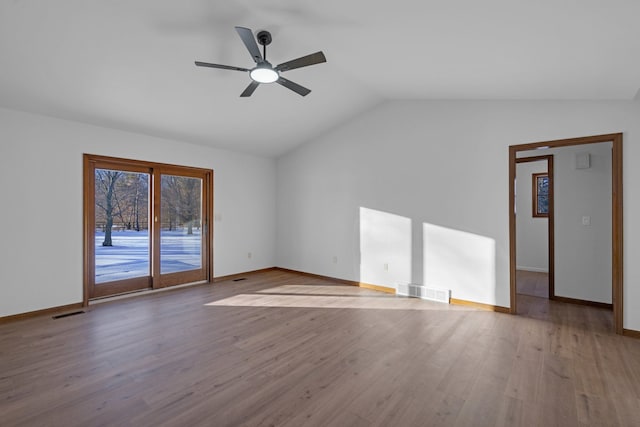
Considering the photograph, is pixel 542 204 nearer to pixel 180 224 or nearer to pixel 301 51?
pixel 301 51

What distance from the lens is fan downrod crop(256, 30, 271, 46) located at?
295cm

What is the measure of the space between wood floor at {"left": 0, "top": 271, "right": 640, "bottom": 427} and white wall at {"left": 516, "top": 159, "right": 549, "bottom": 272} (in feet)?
9.00

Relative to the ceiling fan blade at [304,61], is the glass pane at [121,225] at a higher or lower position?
lower

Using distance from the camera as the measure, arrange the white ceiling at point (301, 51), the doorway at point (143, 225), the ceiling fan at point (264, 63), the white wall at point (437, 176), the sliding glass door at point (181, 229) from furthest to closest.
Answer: the sliding glass door at point (181, 229) → the doorway at point (143, 225) → the white wall at point (437, 176) → the ceiling fan at point (264, 63) → the white ceiling at point (301, 51)

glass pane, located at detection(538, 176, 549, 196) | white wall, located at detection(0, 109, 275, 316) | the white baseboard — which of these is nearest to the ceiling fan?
white wall, located at detection(0, 109, 275, 316)

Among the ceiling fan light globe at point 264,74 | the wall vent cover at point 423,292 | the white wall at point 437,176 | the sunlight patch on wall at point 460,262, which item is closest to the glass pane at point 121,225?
the white wall at point 437,176

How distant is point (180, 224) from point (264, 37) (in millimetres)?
3523

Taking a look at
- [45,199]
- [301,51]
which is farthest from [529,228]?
[45,199]

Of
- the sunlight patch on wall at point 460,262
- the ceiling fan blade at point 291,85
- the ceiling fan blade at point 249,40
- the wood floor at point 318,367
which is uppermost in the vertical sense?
the ceiling fan blade at point 249,40

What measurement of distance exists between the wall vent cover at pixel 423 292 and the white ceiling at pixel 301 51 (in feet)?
8.81

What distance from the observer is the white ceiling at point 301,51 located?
2209 mm

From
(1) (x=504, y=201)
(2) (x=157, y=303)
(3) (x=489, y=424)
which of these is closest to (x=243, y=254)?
(2) (x=157, y=303)

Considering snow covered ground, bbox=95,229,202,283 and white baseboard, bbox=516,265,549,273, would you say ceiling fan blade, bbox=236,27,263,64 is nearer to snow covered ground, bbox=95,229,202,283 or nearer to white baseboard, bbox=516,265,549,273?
snow covered ground, bbox=95,229,202,283

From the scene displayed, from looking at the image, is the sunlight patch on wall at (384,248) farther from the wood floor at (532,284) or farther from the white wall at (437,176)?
the wood floor at (532,284)
